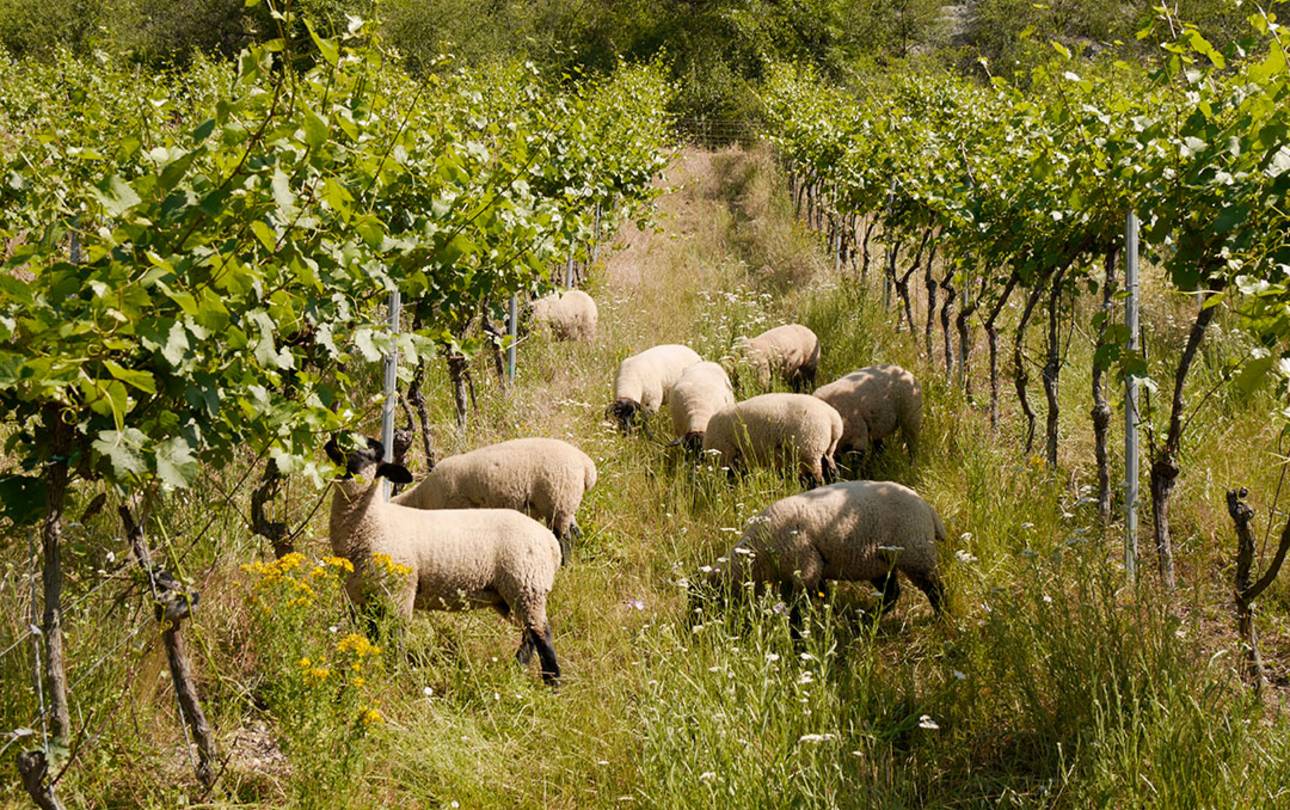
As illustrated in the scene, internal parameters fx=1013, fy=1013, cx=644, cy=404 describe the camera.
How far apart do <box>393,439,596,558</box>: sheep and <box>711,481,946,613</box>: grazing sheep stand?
46.2 inches

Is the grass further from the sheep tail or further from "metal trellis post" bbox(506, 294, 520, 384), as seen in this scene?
"metal trellis post" bbox(506, 294, 520, 384)

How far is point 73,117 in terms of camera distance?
9109 millimetres

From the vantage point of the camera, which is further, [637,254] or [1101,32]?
[1101,32]

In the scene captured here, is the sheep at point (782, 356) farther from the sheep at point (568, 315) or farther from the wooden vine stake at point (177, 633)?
the wooden vine stake at point (177, 633)

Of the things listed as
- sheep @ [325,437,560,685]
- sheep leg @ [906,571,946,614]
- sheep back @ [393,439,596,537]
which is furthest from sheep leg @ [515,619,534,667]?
sheep leg @ [906,571,946,614]

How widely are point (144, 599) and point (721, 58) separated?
32787 millimetres

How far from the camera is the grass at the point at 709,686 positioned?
3.46m

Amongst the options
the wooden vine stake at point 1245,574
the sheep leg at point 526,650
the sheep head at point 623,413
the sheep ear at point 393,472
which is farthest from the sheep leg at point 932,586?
the sheep head at point 623,413

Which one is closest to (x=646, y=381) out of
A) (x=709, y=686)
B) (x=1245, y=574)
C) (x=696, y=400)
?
(x=696, y=400)

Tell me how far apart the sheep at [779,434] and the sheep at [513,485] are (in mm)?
1383

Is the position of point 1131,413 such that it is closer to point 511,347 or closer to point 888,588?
point 888,588

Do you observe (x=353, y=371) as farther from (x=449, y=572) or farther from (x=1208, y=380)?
(x=1208, y=380)

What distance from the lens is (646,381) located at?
8.88m

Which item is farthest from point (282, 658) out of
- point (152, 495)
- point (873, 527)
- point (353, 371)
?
point (353, 371)
